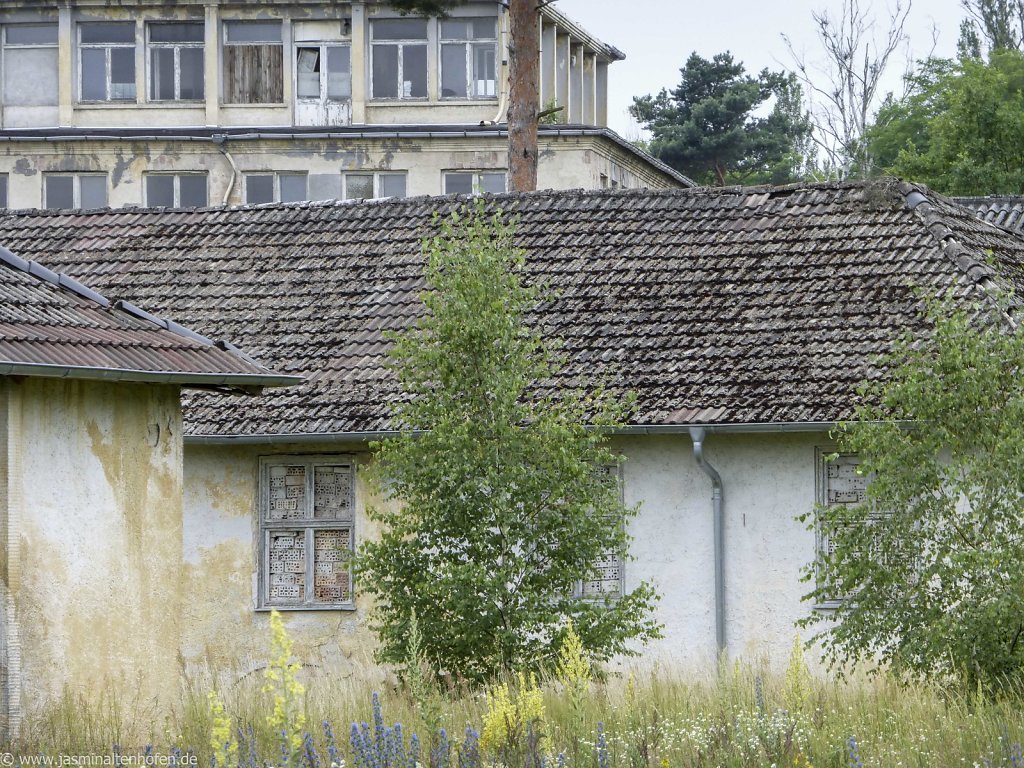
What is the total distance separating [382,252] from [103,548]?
8.66 meters

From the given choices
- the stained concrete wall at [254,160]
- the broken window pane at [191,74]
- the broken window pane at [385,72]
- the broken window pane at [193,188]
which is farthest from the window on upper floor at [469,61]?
the broken window pane at [193,188]

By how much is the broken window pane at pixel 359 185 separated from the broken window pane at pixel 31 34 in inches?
322

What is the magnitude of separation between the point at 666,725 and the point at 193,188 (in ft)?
112

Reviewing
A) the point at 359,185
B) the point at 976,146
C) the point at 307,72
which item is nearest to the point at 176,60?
the point at 307,72

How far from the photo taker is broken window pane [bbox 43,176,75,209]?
1677 inches

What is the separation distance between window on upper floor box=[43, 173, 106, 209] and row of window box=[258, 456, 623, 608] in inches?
1030

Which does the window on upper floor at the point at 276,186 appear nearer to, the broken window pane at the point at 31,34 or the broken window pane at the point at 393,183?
the broken window pane at the point at 393,183

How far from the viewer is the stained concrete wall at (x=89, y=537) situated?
37.4 ft

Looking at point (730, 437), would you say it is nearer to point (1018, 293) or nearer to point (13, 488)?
point (1018, 293)

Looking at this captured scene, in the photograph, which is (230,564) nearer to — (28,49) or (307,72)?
(307,72)

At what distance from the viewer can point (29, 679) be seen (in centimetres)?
1139

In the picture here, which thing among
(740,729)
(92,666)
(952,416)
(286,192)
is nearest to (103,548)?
(92,666)

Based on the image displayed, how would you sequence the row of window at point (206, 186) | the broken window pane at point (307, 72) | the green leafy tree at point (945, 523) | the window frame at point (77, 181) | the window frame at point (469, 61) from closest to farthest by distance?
the green leafy tree at point (945, 523)
the row of window at point (206, 186)
the window frame at point (77, 181)
the window frame at point (469, 61)
the broken window pane at point (307, 72)

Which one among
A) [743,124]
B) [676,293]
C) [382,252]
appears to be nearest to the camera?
[676,293]
